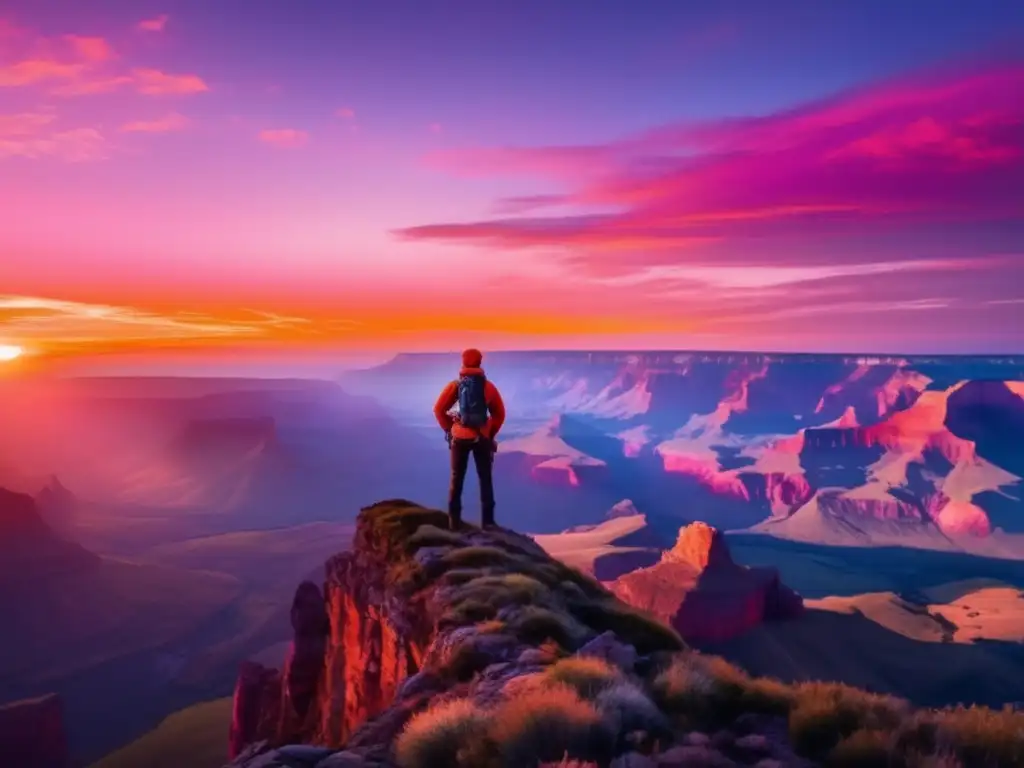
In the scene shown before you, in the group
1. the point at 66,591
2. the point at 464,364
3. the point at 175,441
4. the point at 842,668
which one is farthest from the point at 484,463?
the point at 175,441

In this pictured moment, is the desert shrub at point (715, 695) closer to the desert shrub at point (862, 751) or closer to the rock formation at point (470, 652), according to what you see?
the rock formation at point (470, 652)

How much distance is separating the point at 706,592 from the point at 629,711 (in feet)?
188

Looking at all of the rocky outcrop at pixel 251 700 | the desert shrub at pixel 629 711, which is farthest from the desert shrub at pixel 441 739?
the rocky outcrop at pixel 251 700

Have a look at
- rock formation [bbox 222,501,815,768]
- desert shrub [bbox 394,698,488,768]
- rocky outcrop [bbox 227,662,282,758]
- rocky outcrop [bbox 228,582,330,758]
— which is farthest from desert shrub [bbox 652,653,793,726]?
rocky outcrop [bbox 227,662,282,758]

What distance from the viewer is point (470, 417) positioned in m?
14.1

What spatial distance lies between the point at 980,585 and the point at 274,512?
13187cm

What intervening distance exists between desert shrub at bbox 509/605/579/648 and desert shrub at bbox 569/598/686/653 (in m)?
0.93

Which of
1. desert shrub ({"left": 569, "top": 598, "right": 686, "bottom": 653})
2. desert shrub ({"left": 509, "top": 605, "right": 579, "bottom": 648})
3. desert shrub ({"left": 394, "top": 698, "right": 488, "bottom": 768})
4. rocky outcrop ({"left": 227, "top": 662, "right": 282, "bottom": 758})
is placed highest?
desert shrub ({"left": 394, "top": 698, "right": 488, "bottom": 768})

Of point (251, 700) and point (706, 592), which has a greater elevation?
point (251, 700)

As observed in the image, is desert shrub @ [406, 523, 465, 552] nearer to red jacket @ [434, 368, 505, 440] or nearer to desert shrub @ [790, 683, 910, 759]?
red jacket @ [434, 368, 505, 440]

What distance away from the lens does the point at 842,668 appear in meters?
53.9

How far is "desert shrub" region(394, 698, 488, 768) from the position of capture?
597cm

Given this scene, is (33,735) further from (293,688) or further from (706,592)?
(706,592)

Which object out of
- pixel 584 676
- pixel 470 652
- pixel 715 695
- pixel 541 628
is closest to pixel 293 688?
pixel 541 628
